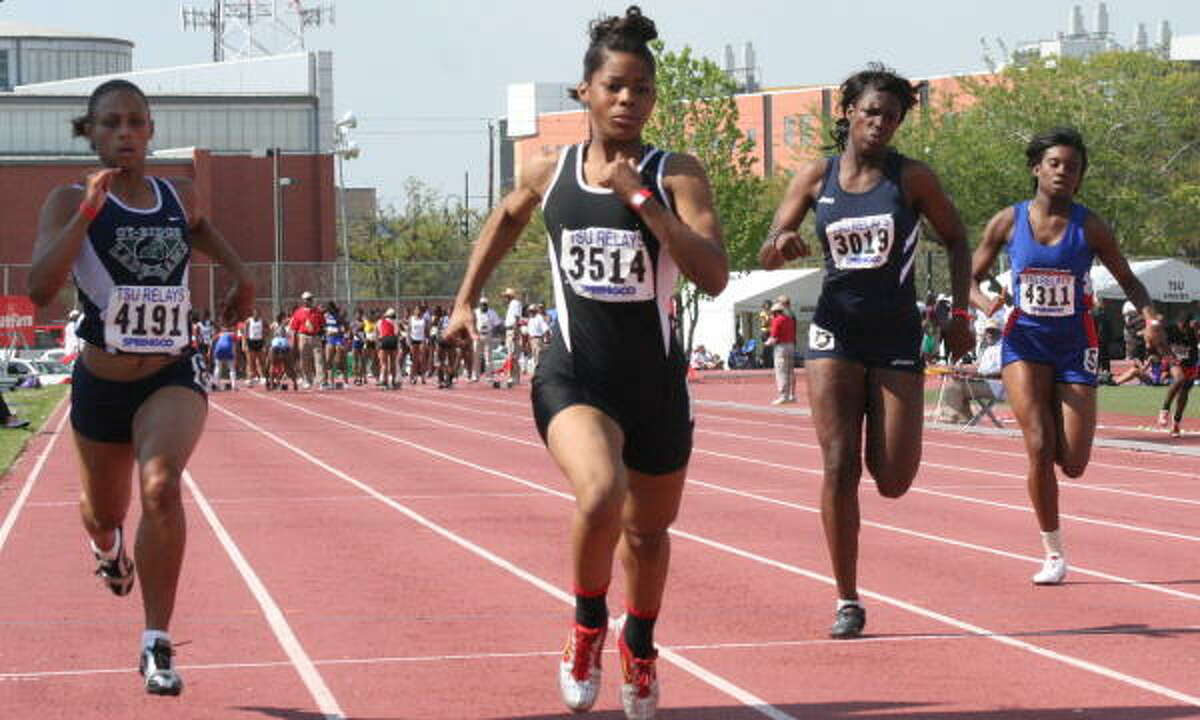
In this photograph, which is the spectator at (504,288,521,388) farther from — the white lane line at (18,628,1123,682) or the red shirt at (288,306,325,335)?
the white lane line at (18,628,1123,682)

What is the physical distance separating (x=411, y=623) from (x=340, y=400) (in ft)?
95.0

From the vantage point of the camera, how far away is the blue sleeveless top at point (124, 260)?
7047 mm

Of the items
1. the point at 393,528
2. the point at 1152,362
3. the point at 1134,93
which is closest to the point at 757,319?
the point at 1134,93

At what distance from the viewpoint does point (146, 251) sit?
7086mm

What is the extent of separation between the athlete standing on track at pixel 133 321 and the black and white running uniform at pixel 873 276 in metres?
2.49

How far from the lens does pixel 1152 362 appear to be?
40.2m

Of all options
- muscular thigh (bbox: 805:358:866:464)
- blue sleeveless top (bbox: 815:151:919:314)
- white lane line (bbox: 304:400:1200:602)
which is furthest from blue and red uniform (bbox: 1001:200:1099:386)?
muscular thigh (bbox: 805:358:866:464)

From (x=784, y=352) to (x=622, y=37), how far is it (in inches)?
1129

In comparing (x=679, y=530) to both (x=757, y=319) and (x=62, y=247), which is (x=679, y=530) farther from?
(x=757, y=319)

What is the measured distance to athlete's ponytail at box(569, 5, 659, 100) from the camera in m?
6.36

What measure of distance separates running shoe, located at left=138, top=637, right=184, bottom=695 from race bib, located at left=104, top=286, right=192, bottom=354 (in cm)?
96

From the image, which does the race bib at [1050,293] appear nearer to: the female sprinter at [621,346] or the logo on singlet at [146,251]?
the female sprinter at [621,346]

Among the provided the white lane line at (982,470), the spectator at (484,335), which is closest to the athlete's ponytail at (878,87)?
the white lane line at (982,470)

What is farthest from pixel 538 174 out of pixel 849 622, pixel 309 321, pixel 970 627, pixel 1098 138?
pixel 1098 138
